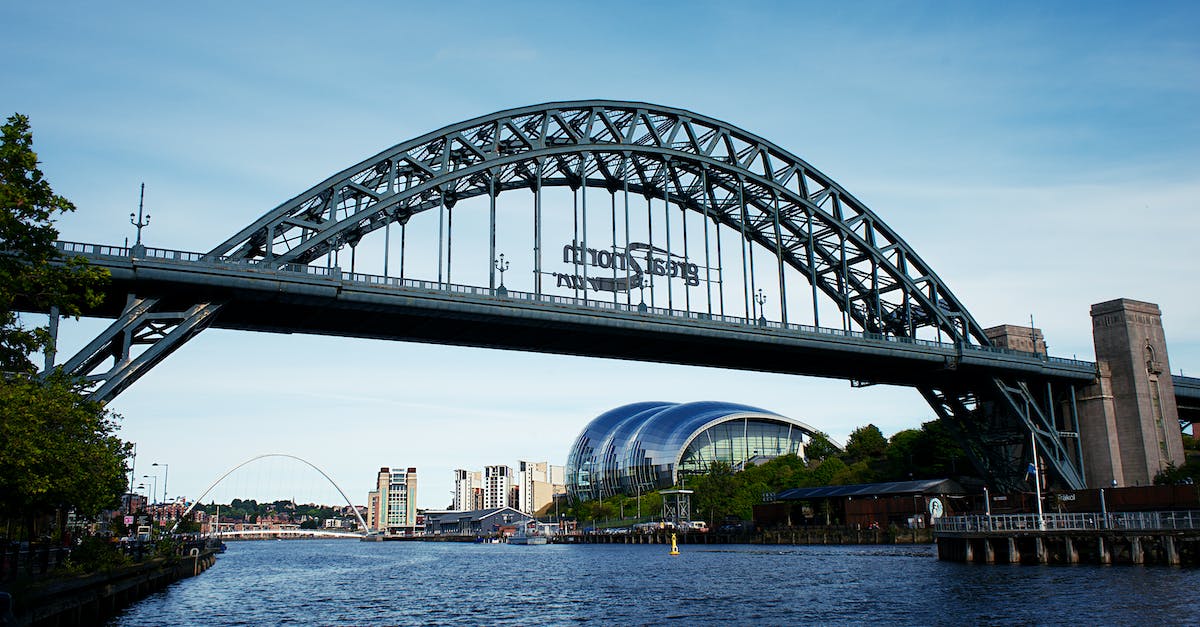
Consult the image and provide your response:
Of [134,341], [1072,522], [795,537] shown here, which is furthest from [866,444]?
[134,341]

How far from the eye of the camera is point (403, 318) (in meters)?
56.3

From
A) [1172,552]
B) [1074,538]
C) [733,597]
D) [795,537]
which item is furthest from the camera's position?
[795,537]

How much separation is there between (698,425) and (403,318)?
13839cm

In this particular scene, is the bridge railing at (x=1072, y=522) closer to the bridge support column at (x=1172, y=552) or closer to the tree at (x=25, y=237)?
the bridge support column at (x=1172, y=552)

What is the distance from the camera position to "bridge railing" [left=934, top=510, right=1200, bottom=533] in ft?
171

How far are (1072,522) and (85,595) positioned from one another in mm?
53455

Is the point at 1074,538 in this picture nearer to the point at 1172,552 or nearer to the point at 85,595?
the point at 1172,552

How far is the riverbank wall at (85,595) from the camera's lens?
28678mm

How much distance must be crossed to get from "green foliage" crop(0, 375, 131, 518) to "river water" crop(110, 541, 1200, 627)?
6102 millimetres

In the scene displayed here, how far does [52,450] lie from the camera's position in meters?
32.0

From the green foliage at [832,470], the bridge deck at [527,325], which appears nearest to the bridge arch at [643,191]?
the bridge deck at [527,325]

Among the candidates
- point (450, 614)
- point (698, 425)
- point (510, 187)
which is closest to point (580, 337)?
point (510, 187)

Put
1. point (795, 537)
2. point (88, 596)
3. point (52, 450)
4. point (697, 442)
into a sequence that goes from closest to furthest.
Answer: point (52, 450) → point (88, 596) → point (795, 537) → point (697, 442)

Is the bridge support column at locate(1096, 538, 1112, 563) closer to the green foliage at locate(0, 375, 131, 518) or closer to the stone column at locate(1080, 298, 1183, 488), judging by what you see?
the stone column at locate(1080, 298, 1183, 488)
